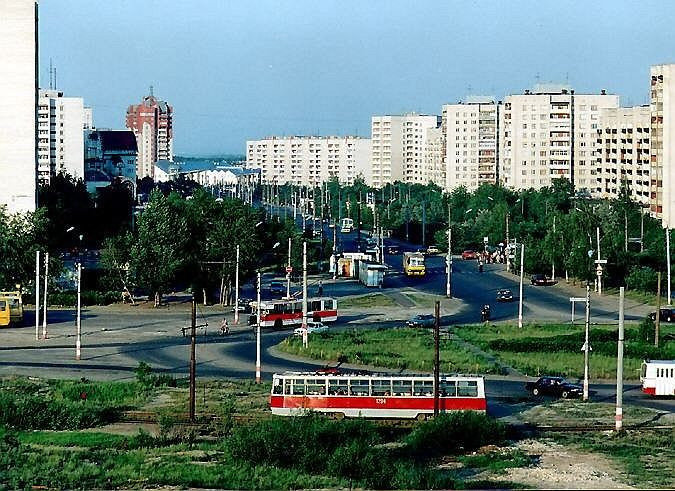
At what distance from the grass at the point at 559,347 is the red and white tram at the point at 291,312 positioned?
469 centimetres

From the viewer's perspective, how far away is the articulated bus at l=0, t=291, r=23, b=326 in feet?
154

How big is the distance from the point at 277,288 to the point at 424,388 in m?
28.0

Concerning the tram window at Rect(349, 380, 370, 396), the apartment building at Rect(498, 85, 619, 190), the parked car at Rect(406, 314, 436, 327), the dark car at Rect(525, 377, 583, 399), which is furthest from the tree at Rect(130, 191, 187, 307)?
the apartment building at Rect(498, 85, 619, 190)

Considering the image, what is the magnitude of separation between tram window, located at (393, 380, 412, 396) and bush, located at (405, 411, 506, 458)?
1.62 metres

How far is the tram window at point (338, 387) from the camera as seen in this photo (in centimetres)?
3036

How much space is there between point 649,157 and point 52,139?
54737mm

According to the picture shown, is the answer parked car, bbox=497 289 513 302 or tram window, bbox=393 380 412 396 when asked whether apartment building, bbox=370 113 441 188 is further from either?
tram window, bbox=393 380 412 396

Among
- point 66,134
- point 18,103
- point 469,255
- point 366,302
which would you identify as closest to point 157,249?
point 366,302

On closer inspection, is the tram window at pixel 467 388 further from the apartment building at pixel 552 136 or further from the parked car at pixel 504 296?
the apartment building at pixel 552 136

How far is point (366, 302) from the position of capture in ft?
181

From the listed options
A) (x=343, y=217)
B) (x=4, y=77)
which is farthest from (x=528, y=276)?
(x=343, y=217)

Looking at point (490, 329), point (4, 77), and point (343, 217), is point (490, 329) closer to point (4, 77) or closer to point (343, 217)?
point (4, 77)

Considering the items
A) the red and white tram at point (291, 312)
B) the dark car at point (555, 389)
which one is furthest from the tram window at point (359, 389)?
the red and white tram at point (291, 312)

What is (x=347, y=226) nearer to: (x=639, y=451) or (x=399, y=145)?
(x=399, y=145)
